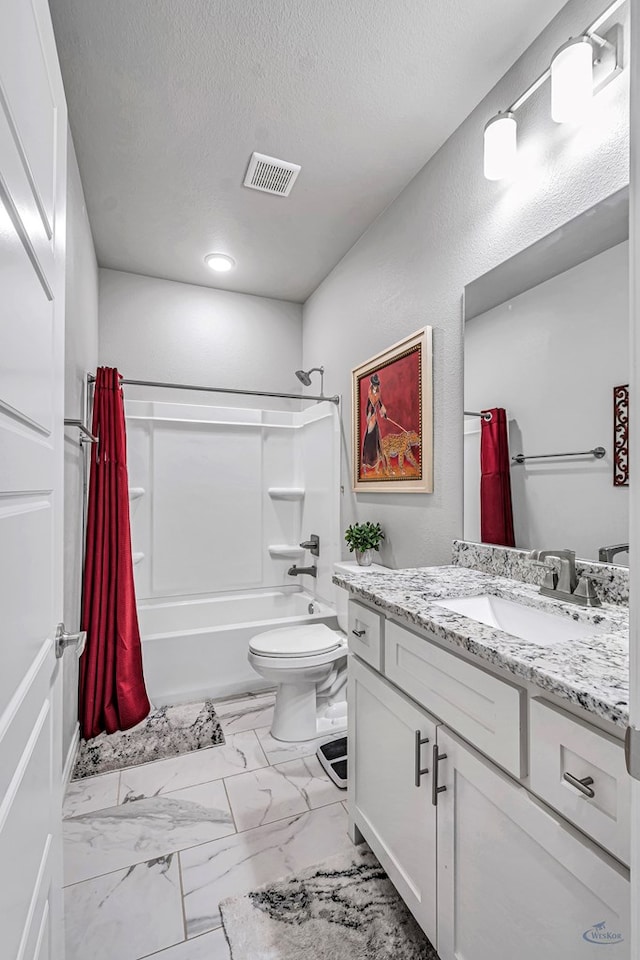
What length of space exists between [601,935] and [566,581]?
738 mm

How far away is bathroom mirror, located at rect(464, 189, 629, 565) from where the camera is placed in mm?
1212

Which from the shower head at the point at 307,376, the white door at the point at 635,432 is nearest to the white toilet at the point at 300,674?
the shower head at the point at 307,376

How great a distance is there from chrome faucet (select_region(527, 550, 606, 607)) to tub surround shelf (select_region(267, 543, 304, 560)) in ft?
7.14

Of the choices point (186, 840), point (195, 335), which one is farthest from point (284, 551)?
point (186, 840)

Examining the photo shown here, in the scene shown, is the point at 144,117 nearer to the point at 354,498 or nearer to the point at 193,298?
the point at 193,298

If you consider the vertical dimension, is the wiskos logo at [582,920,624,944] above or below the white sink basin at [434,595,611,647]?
below

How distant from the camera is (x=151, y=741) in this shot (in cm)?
214

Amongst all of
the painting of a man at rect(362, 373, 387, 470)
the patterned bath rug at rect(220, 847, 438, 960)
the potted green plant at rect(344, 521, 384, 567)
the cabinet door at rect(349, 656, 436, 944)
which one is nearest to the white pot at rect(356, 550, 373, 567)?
the potted green plant at rect(344, 521, 384, 567)

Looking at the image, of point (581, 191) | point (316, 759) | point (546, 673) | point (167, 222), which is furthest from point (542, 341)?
point (167, 222)

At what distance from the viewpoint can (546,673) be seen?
29.1 inches

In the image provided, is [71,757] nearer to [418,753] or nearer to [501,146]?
[418,753]

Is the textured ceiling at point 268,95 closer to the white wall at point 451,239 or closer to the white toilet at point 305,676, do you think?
the white wall at point 451,239

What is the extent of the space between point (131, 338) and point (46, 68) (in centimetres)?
235

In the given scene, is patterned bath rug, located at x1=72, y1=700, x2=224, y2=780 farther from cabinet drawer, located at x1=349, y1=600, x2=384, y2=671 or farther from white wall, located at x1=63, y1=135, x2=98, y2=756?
cabinet drawer, located at x1=349, y1=600, x2=384, y2=671
